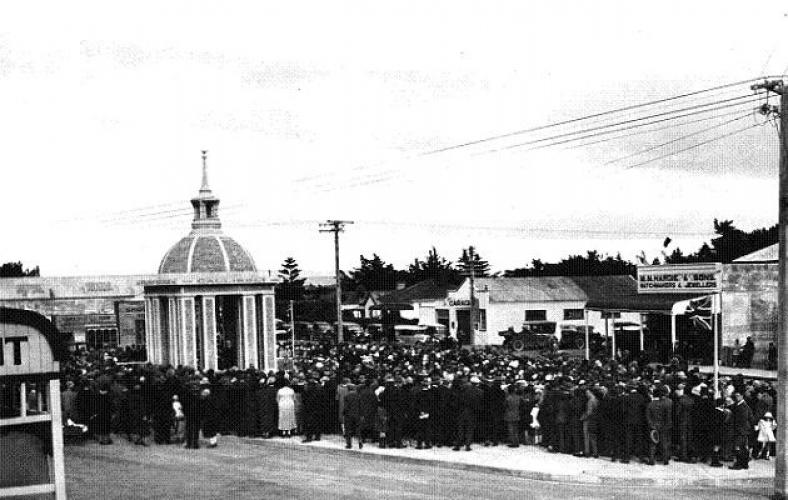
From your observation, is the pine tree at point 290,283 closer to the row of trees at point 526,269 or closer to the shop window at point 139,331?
the row of trees at point 526,269

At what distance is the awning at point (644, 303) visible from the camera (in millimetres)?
34719

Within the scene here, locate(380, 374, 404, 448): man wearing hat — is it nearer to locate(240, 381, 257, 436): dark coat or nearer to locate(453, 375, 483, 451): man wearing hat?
locate(453, 375, 483, 451): man wearing hat

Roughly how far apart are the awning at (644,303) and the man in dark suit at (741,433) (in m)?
17.3

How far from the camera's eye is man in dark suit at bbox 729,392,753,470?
56.1ft

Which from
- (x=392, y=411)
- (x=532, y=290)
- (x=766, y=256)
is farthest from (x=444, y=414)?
(x=532, y=290)

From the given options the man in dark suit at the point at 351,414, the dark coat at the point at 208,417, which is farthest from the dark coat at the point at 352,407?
the dark coat at the point at 208,417

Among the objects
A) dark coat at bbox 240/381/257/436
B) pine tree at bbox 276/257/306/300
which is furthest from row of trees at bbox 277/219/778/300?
dark coat at bbox 240/381/257/436

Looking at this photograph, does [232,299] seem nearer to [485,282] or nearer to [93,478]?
[93,478]

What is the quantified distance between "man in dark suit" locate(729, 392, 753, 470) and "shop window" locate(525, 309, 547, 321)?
4165 cm

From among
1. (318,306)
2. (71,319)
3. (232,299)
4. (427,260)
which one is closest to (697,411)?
(232,299)

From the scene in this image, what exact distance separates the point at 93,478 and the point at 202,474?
5.96ft

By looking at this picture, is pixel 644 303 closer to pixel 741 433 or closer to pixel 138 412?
pixel 741 433

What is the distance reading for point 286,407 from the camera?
812 inches

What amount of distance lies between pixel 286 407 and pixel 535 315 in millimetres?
40310
